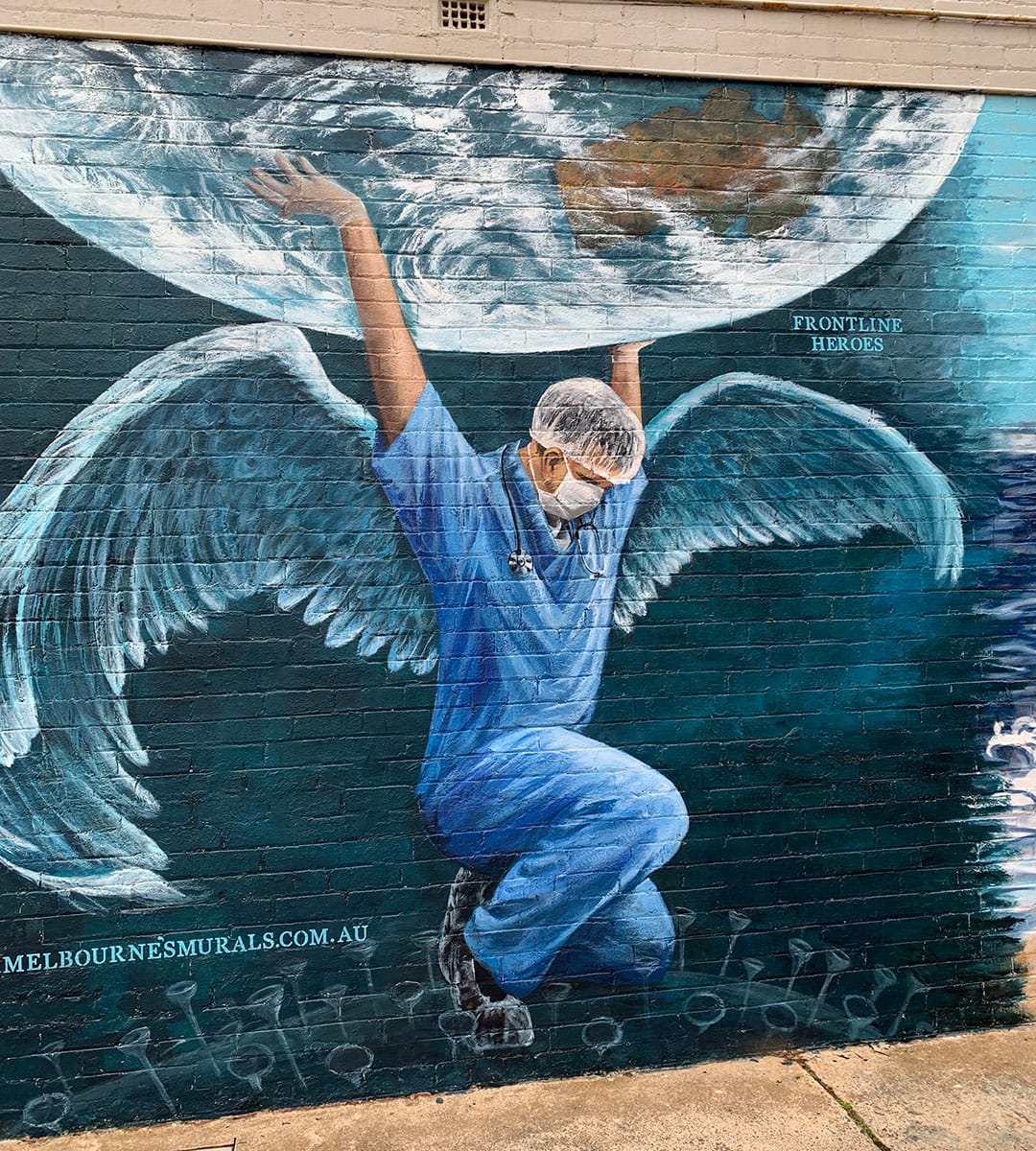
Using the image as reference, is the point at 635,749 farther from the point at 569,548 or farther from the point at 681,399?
the point at 681,399

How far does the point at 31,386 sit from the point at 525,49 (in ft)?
7.93

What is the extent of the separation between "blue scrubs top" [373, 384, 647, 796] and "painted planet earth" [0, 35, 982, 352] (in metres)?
0.50

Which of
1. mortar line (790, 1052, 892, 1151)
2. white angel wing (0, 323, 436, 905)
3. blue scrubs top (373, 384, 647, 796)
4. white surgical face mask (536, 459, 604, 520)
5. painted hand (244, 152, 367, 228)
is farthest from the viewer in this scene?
white surgical face mask (536, 459, 604, 520)

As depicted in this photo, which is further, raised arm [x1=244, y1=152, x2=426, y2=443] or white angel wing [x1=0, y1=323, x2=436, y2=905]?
raised arm [x1=244, y1=152, x2=426, y2=443]

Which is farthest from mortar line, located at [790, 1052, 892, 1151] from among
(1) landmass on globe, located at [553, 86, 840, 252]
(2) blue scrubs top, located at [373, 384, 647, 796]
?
(1) landmass on globe, located at [553, 86, 840, 252]

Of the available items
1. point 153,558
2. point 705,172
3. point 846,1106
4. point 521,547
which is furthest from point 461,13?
point 846,1106

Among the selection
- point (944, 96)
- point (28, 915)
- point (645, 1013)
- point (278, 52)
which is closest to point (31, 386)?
point (278, 52)

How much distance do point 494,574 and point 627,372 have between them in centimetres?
103

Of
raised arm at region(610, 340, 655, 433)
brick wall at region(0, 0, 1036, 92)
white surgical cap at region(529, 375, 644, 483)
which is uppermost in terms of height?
brick wall at region(0, 0, 1036, 92)

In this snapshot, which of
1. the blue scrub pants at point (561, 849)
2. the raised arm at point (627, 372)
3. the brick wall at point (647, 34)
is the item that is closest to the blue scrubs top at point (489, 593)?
the blue scrub pants at point (561, 849)

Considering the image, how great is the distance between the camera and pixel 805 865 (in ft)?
14.3

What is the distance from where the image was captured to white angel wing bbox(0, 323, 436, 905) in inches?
150

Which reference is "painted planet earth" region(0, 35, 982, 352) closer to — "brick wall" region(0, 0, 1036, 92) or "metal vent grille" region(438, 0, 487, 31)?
"brick wall" region(0, 0, 1036, 92)

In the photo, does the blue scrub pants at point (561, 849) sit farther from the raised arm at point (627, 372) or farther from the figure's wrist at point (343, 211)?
the figure's wrist at point (343, 211)
